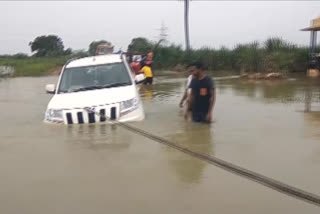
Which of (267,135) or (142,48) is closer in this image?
(267,135)

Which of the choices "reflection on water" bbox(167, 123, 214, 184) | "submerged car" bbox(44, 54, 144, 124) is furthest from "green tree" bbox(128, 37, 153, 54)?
"reflection on water" bbox(167, 123, 214, 184)

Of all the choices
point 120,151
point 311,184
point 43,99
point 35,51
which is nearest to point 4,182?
point 120,151

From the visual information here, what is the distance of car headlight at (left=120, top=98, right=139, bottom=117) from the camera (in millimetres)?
9055

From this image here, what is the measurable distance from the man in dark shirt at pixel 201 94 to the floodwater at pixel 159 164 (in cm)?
25

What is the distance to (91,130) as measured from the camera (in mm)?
8664

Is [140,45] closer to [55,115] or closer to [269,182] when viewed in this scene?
[55,115]

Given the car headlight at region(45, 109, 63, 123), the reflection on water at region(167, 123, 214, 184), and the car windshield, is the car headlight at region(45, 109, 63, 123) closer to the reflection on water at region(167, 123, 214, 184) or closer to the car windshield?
the car windshield

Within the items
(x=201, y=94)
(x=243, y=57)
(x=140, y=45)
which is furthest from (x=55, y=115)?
(x=140, y=45)

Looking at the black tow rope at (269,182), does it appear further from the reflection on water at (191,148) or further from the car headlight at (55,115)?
the car headlight at (55,115)

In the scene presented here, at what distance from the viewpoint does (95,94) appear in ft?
30.9

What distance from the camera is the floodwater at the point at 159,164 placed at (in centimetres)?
462

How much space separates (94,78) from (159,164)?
4.38m

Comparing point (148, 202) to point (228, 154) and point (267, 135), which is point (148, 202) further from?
point (267, 135)

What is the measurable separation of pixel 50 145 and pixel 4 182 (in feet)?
7.15
